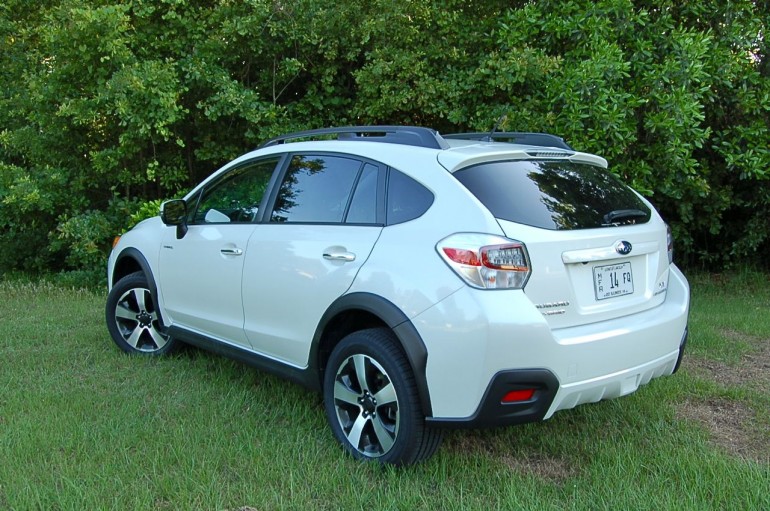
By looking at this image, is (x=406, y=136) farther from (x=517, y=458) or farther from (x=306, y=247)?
(x=517, y=458)

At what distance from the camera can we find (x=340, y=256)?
3406 millimetres

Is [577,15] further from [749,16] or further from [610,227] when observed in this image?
[610,227]

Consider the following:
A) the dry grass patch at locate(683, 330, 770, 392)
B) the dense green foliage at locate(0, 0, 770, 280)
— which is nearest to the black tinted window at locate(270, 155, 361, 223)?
the dry grass patch at locate(683, 330, 770, 392)

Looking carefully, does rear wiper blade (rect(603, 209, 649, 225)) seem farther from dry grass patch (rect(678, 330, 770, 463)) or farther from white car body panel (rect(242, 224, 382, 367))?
dry grass patch (rect(678, 330, 770, 463))

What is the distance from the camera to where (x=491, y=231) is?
115 inches

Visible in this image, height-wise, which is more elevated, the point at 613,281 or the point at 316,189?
the point at 316,189

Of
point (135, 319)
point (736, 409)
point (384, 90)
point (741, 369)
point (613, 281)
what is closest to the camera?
point (613, 281)

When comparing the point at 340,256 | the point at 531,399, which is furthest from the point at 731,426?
the point at 340,256

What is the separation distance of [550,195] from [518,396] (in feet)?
3.20

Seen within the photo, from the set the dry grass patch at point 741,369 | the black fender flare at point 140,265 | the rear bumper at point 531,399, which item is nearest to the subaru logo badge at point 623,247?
the rear bumper at point 531,399

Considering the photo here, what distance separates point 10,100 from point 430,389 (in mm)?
8730

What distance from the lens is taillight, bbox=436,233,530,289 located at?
2.87 metres

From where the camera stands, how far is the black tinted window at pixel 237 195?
4.22m

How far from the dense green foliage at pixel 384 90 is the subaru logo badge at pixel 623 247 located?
3561 millimetres
